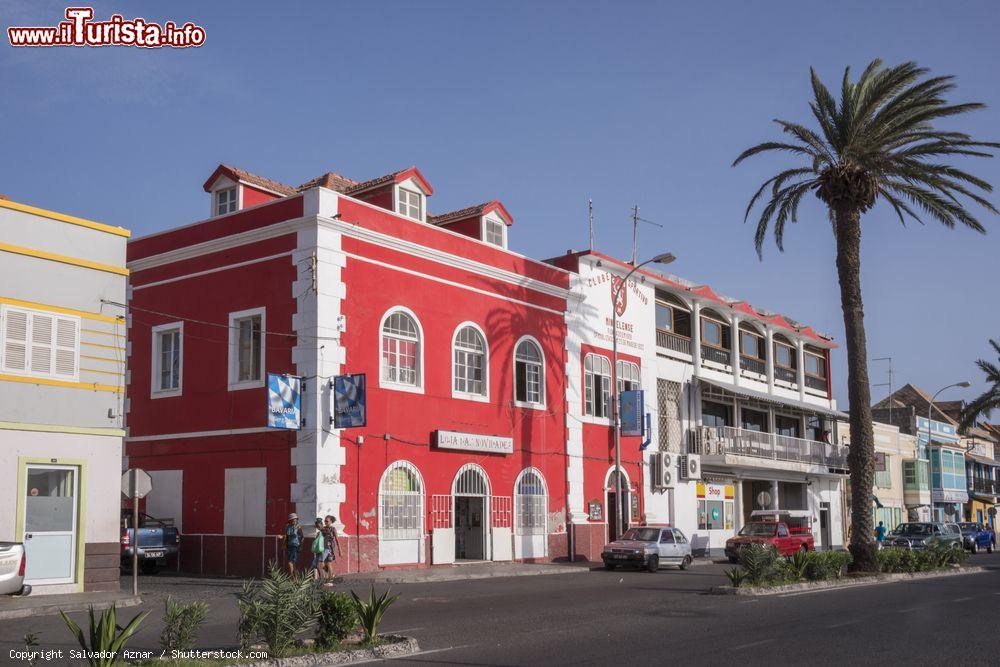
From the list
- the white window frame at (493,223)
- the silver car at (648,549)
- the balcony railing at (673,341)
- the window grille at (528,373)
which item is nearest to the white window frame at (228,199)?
the white window frame at (493,223)

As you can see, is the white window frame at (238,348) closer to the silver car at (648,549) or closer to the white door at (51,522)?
the white door at (51,522)

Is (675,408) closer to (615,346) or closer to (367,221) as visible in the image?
(615,346)

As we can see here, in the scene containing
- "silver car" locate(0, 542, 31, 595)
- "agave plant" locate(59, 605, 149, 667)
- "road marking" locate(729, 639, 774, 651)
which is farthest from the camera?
"silver car" locate(0, 542, 31, 595)

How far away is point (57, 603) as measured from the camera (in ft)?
58.9

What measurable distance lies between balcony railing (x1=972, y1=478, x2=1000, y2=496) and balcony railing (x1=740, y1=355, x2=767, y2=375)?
140ft

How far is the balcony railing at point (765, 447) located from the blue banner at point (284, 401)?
68.0ft

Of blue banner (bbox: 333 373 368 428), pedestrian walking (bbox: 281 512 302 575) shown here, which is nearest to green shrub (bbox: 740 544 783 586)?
blue banner (bbox: 333 373 368 428)

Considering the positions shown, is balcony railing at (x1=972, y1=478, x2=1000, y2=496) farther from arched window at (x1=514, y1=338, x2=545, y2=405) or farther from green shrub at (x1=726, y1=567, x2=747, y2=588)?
green shrub at (x1=726, y1=567, x2=747, y2=588)

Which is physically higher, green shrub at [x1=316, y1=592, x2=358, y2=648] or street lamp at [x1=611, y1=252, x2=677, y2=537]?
street lamp at [x1=611, y1=252, x2=677, y2=537]

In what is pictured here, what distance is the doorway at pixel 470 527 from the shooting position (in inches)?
1175

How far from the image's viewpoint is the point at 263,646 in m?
11.2

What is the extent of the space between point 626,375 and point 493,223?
8.11 meters

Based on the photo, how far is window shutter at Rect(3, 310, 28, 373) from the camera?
63.9ft

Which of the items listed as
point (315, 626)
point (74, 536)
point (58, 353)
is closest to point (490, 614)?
point (315, 626)
